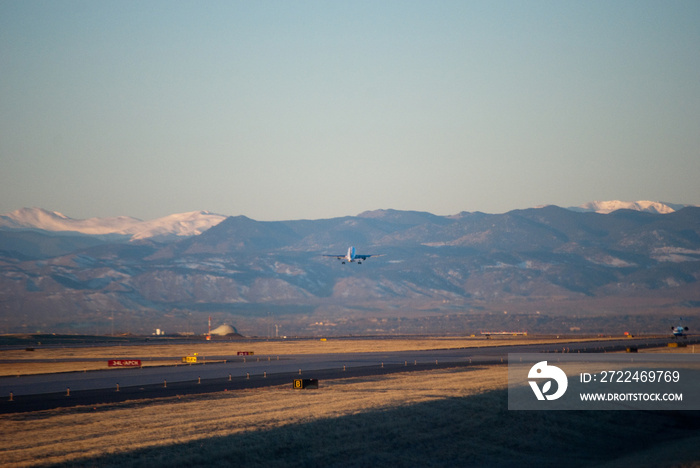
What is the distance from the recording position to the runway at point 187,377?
60219 millimetres

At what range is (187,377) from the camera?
7844cm

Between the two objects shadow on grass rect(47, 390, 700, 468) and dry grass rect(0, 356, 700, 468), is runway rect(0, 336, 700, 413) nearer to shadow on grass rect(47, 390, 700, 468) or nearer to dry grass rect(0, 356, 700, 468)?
dry grass rect(0, 356, 700, 468)

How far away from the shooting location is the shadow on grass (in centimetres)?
3641

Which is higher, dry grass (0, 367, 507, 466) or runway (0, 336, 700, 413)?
dry grass (0, 367, 507, 466)

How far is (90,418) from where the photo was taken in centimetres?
4684

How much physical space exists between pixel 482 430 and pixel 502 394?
31.4 feet

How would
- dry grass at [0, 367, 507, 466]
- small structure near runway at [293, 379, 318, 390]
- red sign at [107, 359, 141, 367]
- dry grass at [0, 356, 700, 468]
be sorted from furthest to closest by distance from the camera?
1. red sign at [107, 359, 141, 367]
2. small structure near runway at [293, 379, 318, 390]
3. dry grass at [0, 367, 507, 466]
4. dry grass at [0, 356, 700, 468]

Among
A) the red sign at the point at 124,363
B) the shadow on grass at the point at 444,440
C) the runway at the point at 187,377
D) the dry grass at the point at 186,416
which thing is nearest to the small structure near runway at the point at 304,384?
the dry grass at the point at 186,416

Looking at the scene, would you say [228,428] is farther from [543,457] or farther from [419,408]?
[543,457]

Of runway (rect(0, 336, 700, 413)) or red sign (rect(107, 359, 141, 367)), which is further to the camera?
red sign (rect(107, 359, 141, 367))

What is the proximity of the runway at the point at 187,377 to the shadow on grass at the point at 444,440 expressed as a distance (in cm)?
2198

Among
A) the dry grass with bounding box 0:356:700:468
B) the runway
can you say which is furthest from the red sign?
the dry grass with bounding box 0:356:700:468

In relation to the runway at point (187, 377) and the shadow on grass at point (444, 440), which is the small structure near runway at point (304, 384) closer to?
the runway at point (187, 377)

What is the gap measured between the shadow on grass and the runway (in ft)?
72.1
